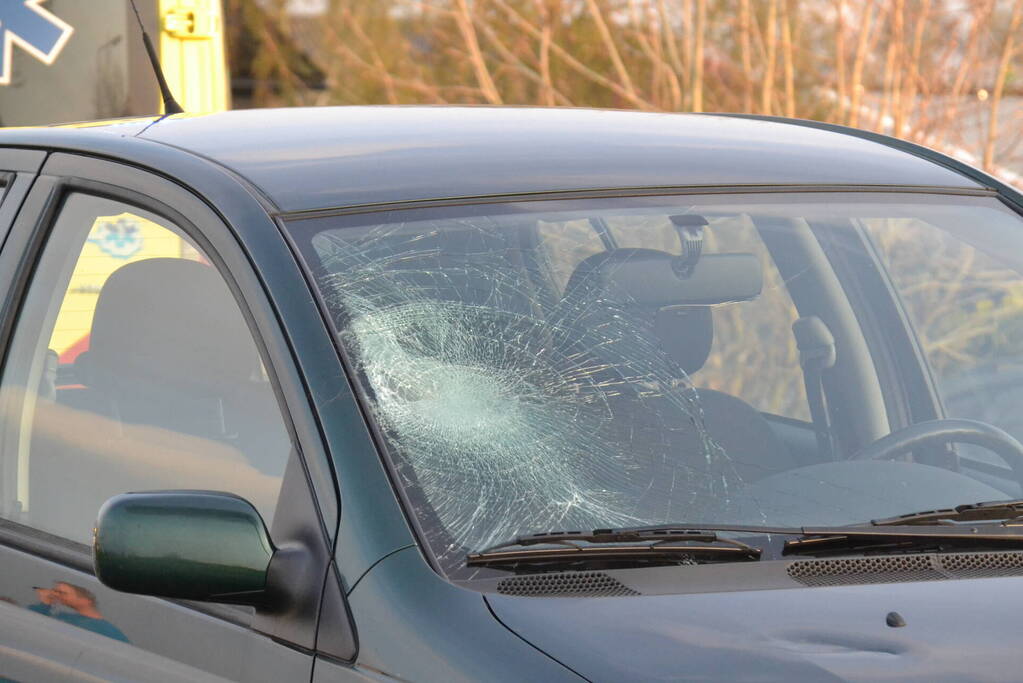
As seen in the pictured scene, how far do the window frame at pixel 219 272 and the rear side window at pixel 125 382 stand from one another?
0.9 inches

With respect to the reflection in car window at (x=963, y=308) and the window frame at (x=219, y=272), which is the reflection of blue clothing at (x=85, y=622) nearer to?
the window frame at (x=219, y=272)

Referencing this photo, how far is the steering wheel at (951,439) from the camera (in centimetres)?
250

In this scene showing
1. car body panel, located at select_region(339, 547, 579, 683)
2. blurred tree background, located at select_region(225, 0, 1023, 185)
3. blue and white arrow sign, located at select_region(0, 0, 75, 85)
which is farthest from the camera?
blurred tree background, located at select_region(225, 0, 1023, 185)

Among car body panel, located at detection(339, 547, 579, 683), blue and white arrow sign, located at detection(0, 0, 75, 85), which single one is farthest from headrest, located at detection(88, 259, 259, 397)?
blue and white arrow sign, located at detection(0, 0, 75, 85)

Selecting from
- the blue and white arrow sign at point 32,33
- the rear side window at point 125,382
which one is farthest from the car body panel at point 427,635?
the blue and white arrow sign at point 32,33

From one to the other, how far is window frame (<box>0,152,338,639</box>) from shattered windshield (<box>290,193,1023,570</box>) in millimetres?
90

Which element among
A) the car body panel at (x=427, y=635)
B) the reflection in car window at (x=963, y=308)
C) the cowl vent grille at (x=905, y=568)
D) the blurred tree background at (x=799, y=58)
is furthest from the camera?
the blurred tree background at (x=799, y=58)

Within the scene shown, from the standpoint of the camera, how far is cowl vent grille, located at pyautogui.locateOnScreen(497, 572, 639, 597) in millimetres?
1869

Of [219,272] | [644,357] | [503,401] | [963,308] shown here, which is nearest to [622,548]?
[503,401]

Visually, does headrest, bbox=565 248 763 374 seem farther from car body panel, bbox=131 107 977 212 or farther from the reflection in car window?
the reflection in car window

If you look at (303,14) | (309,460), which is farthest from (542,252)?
(303,14)

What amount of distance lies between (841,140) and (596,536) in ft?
4.27

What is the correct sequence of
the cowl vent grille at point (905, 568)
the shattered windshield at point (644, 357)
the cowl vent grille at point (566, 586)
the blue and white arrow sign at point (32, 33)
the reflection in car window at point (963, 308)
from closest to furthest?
1. the cowl vent grille at point (566, 586)
2. the cowl vent grille at point (905, 568)
3. the shattered windshield at point (644, 357)
4. the reflection in car window at point (963, 308)
5. the blue and white arrow sign at point (32, 33)

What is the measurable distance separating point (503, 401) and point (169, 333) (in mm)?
624
